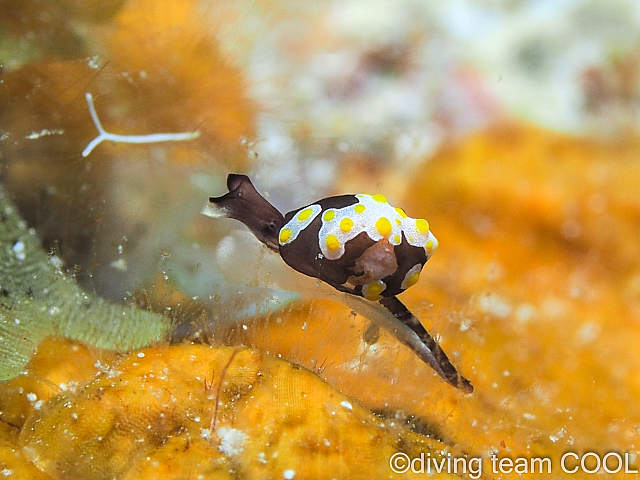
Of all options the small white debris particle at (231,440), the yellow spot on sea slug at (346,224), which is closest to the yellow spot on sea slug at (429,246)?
the yellow spot on sea slug at (346,224)

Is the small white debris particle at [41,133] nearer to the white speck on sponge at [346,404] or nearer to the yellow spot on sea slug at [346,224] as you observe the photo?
the yellow spot on sea slug at [346,224]

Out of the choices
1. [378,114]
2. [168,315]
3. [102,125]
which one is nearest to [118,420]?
[168,315]

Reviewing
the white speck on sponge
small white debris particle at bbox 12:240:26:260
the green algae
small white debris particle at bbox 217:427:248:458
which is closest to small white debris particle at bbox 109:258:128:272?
the green algae

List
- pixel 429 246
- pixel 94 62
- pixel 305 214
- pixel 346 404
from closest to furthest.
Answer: pixel 346 404, pixel 429 246, pixel 305 214, pixel 94 62

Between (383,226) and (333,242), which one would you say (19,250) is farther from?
(383,226)

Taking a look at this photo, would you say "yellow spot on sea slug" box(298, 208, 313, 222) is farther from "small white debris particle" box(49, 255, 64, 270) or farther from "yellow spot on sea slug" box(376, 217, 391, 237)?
"small white debris particle" box(49, 255, 64, 270)

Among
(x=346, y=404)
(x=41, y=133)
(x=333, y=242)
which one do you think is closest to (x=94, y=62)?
(x=41, y=133)
